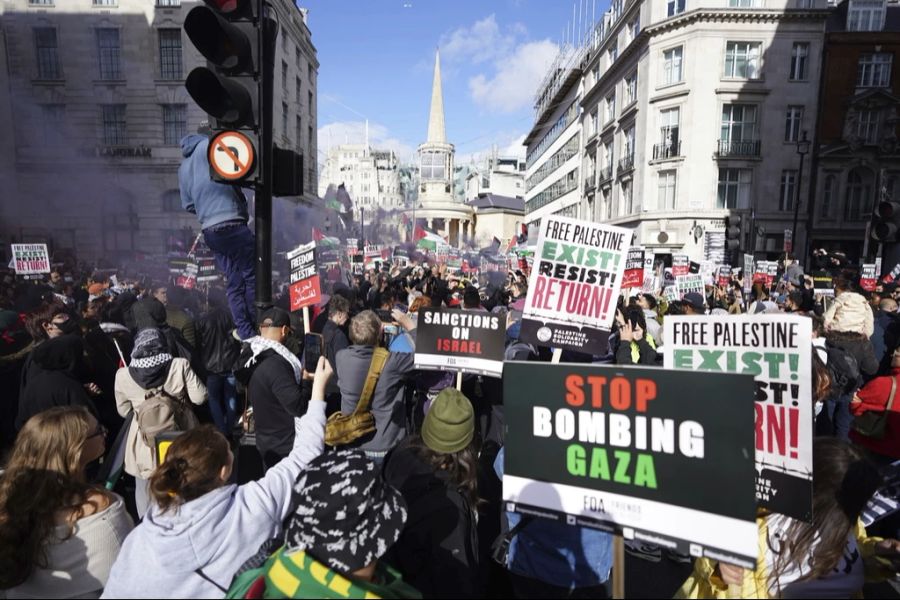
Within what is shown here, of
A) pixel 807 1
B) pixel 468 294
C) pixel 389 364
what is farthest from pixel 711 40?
pixel 389 364

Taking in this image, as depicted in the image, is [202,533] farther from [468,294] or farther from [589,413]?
[468,294]

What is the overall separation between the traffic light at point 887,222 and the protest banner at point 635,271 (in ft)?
12.1

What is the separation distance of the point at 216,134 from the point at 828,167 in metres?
38.9

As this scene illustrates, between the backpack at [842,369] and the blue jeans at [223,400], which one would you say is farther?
the blue jeans at [223,400]

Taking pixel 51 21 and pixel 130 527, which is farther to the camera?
pixel 51 21

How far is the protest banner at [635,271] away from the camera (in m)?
10.2

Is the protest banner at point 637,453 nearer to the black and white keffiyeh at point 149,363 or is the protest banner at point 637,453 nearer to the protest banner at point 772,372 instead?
the protest banner at point 772,372

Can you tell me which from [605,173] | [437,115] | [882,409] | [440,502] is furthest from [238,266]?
[437,115]

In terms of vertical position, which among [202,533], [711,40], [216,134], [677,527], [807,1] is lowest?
[202,533]

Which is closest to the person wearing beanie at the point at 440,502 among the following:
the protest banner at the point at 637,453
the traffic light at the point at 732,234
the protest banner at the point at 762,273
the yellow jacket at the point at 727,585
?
the protest banner at the point at 637,453

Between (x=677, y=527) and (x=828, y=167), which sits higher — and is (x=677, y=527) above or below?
below

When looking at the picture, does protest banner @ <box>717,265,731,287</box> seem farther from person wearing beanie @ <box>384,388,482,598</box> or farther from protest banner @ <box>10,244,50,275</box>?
protest banner @ <box>10,244,50,275</box>

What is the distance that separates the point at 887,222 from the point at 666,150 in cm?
2694

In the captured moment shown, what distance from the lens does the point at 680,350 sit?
311 centimetres
